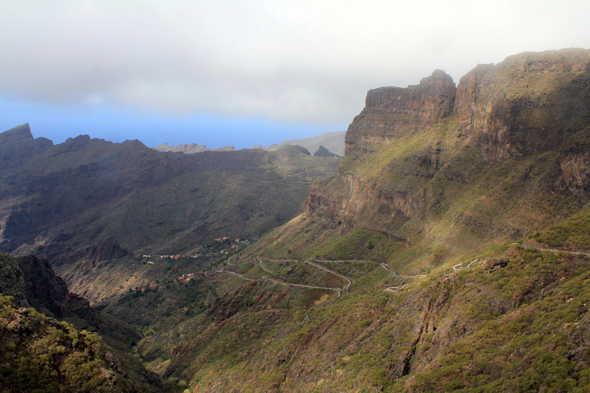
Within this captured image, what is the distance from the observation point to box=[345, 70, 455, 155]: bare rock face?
84812 mm

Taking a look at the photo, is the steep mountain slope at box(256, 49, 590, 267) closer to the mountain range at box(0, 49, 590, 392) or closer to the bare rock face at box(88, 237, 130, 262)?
the mountain range at box(0, 49, 590, 392)

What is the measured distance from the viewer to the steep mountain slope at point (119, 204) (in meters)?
153

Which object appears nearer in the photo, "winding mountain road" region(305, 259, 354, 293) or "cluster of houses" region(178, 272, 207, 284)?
"winding mountain road" region(305, 259, 354, 293)

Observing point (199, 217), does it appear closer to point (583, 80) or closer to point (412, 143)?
point (412, 143)

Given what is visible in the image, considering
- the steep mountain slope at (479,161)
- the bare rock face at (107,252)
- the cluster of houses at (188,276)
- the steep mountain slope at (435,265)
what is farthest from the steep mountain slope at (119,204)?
the steep mountain slope at (479,161)

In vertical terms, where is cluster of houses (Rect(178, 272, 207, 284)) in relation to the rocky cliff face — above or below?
below

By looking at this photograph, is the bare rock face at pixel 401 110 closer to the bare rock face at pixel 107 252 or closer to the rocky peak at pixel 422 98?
the rocky peak at pixel 422 98

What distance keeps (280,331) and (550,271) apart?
36.6m

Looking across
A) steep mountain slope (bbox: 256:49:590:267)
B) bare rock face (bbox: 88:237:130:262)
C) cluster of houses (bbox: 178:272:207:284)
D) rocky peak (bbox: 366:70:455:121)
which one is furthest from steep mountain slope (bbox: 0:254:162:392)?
bare rock face (bbox: 88:237:130:262)

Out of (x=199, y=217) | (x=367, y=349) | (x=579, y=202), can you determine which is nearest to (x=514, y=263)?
(x=367, y=349)

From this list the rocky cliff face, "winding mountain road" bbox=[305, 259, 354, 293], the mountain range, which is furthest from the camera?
"winding mountain road" bbox=[305, 259, 354, 293]

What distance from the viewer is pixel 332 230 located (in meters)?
100

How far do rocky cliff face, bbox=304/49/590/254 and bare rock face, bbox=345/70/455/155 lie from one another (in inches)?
12.4

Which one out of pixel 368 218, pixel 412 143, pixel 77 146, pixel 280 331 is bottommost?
pixel 280 331
